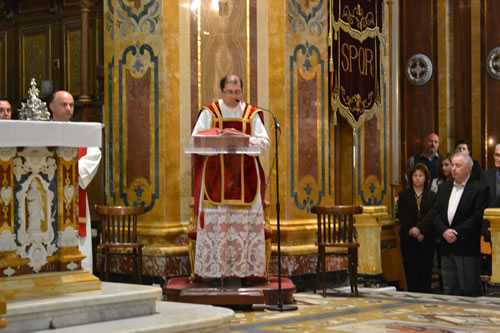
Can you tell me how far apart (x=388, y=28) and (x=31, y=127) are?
21.5 feet

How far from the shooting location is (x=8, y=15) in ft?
34.5

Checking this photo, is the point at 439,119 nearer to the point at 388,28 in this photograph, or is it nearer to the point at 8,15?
the point at 388,28

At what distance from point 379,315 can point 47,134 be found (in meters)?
3.34

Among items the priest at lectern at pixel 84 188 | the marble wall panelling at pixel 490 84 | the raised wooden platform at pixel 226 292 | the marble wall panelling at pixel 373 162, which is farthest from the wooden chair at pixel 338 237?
the marble wall panelling at pixel 490 84

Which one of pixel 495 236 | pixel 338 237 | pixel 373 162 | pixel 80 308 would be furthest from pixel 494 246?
pixel 80 308

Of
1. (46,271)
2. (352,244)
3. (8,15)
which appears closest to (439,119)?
(352,244)

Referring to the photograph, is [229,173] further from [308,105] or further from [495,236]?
[495,236]

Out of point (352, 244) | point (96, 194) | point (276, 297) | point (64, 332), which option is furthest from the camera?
point (96, 194)

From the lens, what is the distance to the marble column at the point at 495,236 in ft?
26.7

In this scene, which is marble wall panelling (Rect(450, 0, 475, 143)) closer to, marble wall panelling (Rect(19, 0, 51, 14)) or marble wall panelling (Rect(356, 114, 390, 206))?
marble wall panelling (Rect(356, 114, 390, 206))

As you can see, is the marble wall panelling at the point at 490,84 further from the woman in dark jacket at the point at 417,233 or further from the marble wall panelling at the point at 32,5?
the marble wall panelling at the point at 32,5

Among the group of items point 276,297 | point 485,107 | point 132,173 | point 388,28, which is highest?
point 388,28

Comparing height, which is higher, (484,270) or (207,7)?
(207,7)

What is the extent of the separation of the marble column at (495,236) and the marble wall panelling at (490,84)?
4239 mm
